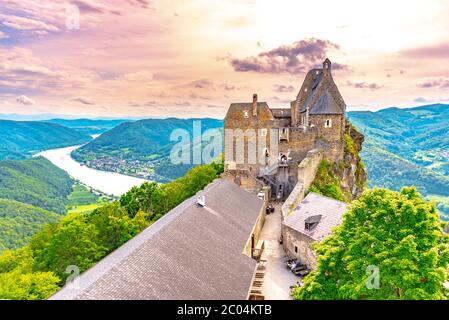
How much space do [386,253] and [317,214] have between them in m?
14.3

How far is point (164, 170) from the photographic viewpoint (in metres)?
157

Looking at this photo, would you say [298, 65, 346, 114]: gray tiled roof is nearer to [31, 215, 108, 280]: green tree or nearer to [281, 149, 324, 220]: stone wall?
[281, 149, 324, 220]: stone wall

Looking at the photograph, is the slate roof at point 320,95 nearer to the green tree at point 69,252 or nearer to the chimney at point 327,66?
the chimney at point 327,66

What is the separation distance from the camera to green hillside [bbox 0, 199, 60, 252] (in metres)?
86.4

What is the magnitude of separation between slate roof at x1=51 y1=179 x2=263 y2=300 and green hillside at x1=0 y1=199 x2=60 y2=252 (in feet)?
245

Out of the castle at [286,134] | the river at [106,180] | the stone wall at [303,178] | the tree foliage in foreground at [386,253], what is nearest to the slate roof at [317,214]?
the stone wall at [303,178]

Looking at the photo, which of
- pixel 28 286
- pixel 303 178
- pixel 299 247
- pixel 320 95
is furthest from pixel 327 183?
pixel 28 286

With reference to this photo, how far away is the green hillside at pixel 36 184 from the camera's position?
140375mm

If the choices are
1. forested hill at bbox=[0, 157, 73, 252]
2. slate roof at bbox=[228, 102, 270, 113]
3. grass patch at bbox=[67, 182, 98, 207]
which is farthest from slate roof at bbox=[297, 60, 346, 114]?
grass patch at bbox=[67, 182, 98, 207]

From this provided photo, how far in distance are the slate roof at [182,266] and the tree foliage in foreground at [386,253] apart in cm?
381

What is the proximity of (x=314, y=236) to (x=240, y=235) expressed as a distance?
6.06 m

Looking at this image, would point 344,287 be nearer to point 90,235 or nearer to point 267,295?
point 267,295

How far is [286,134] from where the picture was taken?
151 feet

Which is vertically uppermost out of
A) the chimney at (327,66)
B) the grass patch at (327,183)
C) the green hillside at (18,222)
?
the chimney at (327,66)
